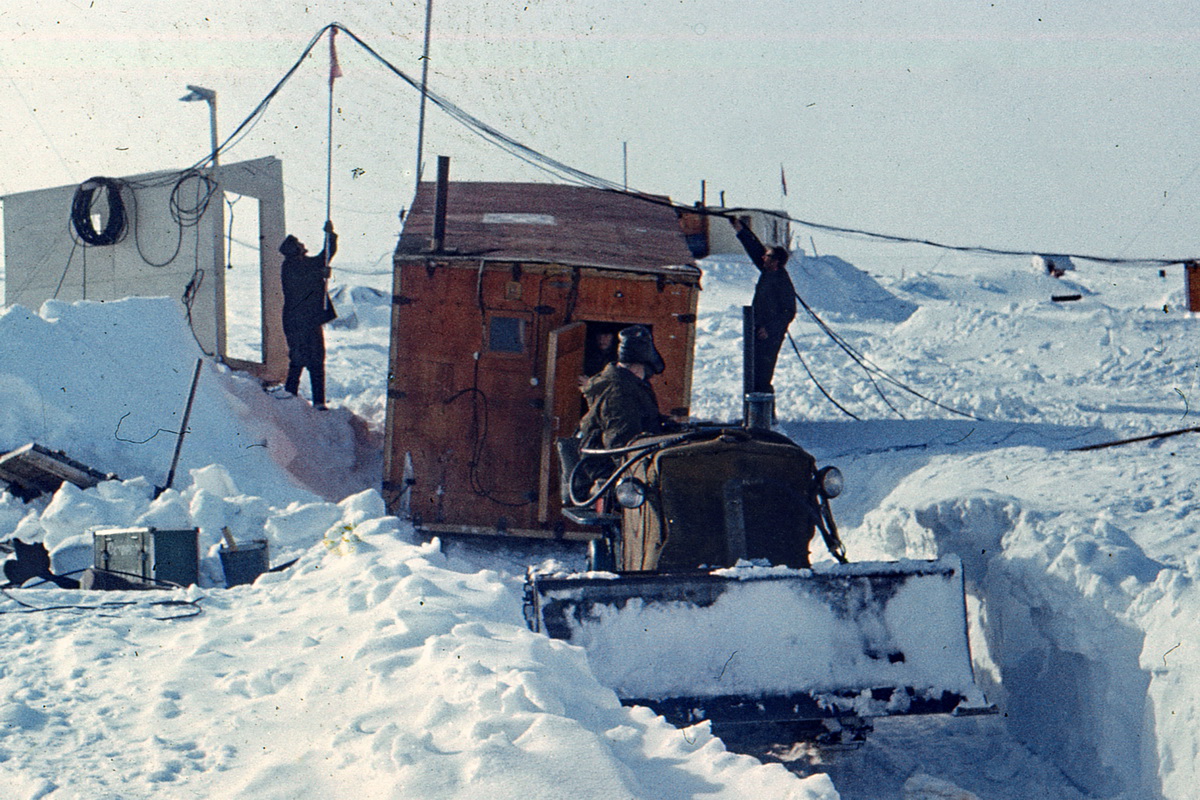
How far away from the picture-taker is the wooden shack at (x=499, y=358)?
36.5 feet

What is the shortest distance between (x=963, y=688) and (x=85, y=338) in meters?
11.1

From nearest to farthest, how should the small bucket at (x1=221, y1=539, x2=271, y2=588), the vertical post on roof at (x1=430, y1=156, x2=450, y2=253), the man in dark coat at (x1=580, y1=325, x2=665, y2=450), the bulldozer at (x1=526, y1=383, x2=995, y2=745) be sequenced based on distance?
the bulldozer at (x1=526, y1=383, x2=995, y2=745)
the man in dark coat at (x1=580, y1=325, x2=665, y2=450)
the small bucket at (x1=221, y1=539, x2=271, y2=588)
the vertical post on roof at (x1=430, y1=156, x2=450, y2=253)

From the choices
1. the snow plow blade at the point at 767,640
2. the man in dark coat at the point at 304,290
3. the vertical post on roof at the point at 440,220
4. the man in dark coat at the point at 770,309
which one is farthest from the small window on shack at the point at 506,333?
the snow plow blade at the point at 767,640

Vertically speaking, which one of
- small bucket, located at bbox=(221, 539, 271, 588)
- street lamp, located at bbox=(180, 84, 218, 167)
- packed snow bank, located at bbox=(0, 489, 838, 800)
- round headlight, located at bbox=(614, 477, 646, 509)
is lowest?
small bucket, located at bbox=(221, 539, 271, 588)

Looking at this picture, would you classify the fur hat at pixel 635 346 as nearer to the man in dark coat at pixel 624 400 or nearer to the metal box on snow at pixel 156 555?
the man in dark coat at pixel 624 400

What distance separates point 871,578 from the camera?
554cm

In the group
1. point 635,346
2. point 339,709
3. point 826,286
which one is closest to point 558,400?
point 635,346

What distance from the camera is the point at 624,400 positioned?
743 cm

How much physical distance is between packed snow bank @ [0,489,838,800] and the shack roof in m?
5.51

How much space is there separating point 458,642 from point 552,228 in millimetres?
7993

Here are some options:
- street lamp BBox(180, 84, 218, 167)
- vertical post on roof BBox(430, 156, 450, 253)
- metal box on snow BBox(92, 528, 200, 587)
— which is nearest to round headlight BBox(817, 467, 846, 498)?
metal box on snow BBox(92, 528, 200, 587)

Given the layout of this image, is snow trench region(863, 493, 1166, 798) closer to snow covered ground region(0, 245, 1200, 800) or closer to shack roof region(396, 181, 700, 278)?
snow covered ground region(0, 245, 1200, 800)

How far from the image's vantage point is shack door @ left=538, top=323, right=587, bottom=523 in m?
11.0

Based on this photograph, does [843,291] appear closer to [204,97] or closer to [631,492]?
[204,97]
